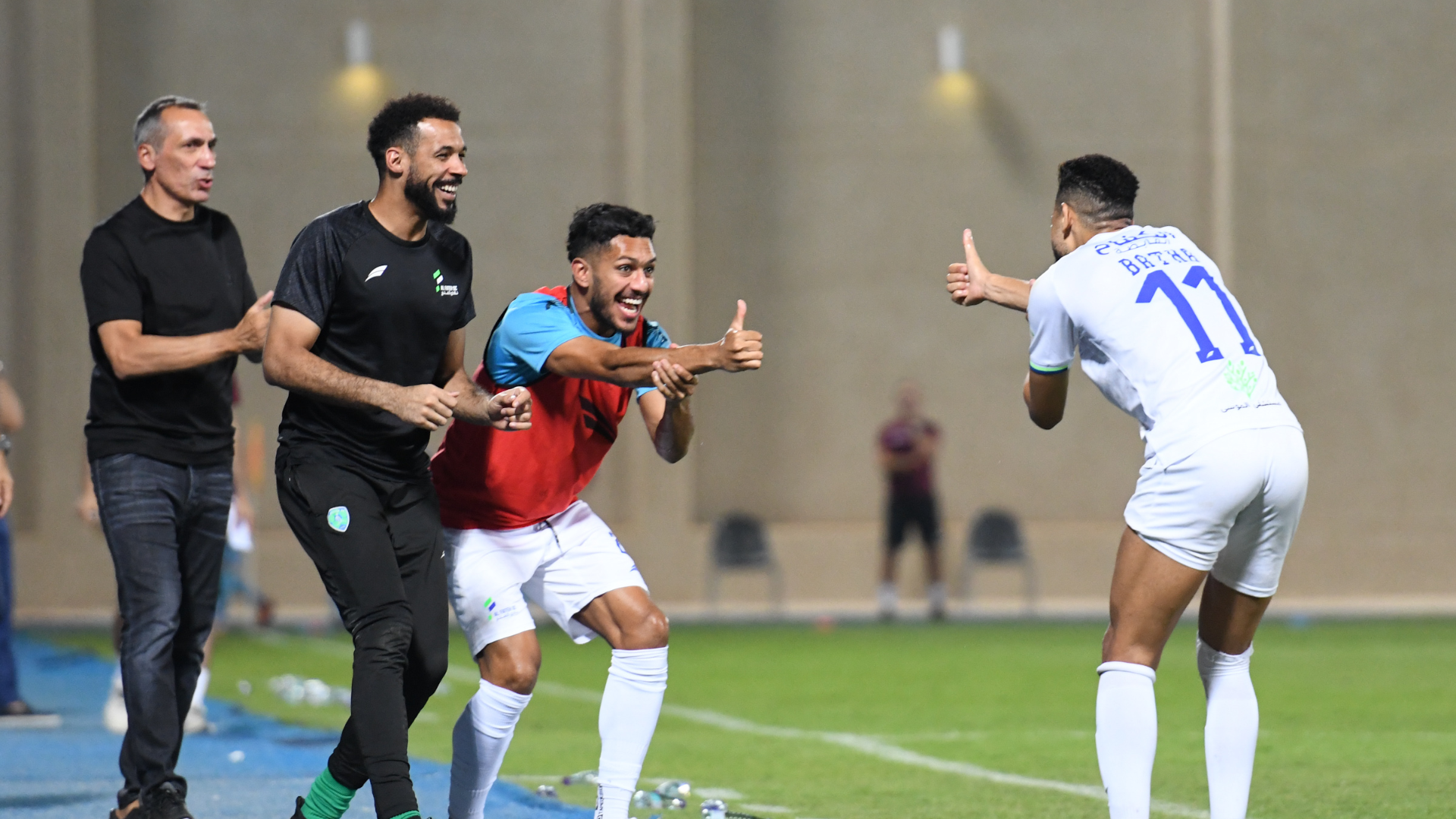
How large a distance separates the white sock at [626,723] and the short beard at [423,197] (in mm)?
1405

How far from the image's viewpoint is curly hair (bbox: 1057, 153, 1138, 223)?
491cm

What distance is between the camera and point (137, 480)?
5.45m

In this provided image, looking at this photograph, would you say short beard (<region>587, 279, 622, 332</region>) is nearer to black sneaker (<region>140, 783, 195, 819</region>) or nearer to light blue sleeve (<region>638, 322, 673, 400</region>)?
light blue sleeve (<region>638, 322, 673, 400</region>)

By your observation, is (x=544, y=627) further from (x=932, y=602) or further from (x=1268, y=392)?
(x=1268, y=392)

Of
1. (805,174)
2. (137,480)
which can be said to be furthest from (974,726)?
(805,174)

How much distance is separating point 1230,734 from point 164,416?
3.43 metres

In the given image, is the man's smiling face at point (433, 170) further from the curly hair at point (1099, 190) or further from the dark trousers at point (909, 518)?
the dark trousers at point (909, 518)

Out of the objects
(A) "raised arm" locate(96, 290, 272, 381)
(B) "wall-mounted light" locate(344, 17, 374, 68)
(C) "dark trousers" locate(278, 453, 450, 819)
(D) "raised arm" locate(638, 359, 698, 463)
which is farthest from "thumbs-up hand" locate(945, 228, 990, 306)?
(B) "wall-mounted light" locate(344, 17, 374, 68)

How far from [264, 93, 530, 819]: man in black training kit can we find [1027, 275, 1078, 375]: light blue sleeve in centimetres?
143

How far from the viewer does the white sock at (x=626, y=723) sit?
5137 mm

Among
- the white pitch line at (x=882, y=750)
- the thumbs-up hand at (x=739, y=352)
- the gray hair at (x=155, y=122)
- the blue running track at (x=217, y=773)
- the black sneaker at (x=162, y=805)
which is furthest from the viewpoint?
the white pitch line at (x=882, y=750)

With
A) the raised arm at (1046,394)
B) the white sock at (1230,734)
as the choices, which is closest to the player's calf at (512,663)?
the raised arm at (1046,394)

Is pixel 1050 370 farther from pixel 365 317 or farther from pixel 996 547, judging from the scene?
pixel 996 547

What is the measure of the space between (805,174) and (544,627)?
22.2ft
